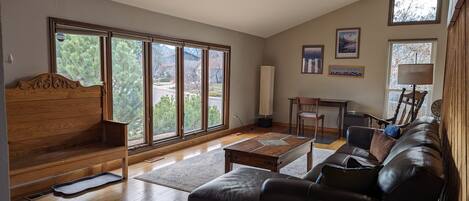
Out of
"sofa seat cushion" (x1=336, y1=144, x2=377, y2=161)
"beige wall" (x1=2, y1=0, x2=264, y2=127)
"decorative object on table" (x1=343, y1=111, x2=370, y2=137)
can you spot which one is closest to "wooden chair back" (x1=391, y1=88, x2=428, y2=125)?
"decorative object on table" (x1=343, y1=111, x2=370, y2=137)

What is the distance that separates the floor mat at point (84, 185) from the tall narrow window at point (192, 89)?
1914mm

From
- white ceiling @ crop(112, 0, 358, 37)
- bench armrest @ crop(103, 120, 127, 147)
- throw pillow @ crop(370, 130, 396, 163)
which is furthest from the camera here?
white ceiling @ crop(112, 0, 358, 37)

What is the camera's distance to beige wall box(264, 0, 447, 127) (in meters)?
6.14

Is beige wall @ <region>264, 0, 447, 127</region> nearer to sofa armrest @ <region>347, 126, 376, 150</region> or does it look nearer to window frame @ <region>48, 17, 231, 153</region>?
window frame @ <region>48, 17, 231, 153</region>

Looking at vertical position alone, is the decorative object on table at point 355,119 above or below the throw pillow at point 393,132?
below

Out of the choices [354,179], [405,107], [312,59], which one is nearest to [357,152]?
[354,179]

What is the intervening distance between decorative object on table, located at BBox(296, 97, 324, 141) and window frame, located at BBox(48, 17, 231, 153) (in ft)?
4.60

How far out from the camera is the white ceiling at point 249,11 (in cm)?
454

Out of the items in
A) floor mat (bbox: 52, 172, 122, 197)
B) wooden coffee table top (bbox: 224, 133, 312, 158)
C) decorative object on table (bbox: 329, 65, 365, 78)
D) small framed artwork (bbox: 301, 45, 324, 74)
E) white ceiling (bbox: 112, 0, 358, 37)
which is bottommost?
floor mat (bbox: 52, 172, 122, 197)

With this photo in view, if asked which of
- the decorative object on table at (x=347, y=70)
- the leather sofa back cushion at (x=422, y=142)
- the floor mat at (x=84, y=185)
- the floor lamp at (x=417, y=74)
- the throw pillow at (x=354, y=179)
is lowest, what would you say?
the floor mat at (x=84, y=185)

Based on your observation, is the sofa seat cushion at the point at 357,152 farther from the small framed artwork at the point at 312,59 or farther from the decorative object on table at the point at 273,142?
the small framed artwork at the point at 312,59

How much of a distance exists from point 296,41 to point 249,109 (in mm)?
1774

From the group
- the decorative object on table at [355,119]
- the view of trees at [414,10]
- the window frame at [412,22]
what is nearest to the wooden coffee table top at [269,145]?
the decorative object on table at [355,119]

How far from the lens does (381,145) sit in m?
3.12
